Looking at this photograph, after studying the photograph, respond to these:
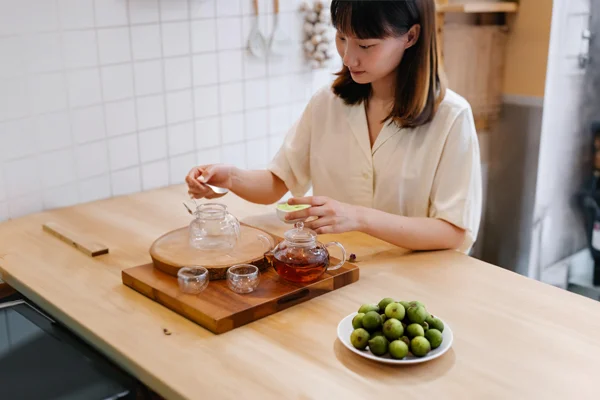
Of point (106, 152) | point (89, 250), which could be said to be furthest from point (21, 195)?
point (89, 250)

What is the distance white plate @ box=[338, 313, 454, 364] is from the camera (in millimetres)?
1120

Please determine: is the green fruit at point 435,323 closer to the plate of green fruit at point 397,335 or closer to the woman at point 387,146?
the plate of green fruit at point 397,335

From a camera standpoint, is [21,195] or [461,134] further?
[21,195]

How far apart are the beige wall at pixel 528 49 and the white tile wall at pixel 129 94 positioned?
1.00m

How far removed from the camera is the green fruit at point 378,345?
113 cm

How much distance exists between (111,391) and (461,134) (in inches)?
38.5

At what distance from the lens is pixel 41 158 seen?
1.92 metres

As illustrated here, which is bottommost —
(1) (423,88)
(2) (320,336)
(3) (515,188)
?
(3) (515,188)

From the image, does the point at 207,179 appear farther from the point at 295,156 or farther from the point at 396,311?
the point at 396,311

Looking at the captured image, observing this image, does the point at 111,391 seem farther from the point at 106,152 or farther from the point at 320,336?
the point at 106,152

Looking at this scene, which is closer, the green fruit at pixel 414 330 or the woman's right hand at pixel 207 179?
the green fruit at pixel 414 330

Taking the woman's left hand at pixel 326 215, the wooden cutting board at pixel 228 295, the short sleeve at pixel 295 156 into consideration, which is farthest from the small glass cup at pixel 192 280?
the short sleeve at pixel 295 156

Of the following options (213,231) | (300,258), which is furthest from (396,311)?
(213,231)

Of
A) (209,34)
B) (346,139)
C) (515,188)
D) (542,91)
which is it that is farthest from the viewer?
(515,188)
